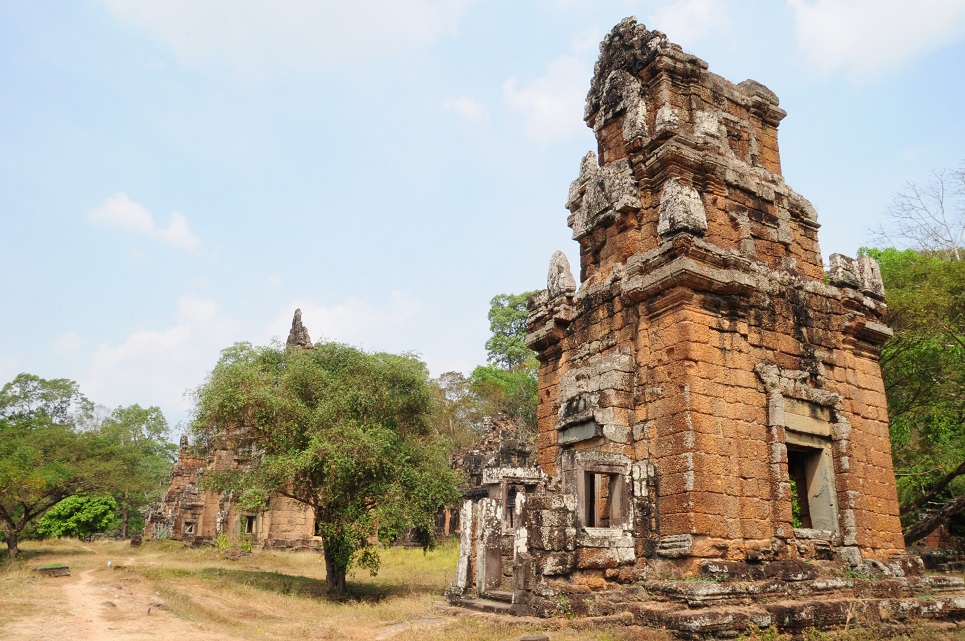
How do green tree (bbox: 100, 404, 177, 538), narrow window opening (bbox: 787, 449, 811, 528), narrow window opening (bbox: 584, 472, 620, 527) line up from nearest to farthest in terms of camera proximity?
narrow window opening (bbox: 584, 472, 620, 527) → narrow window opening (bbox: 787, 449, 811, 528) → green tree (bbox: 100, 404, 177, 538)

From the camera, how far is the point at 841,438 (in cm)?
880

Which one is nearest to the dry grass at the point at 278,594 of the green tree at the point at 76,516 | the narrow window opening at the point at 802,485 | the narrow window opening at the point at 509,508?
the narrow window opening at the point at 509,508

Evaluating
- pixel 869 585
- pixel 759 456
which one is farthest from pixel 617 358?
pixel 869 585

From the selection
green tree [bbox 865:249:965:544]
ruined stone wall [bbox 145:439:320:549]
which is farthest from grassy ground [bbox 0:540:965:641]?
green tree [bbox 865:249:965:544]

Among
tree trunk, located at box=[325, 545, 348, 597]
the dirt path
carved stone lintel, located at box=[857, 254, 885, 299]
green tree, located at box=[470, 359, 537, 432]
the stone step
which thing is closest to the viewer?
the stone step

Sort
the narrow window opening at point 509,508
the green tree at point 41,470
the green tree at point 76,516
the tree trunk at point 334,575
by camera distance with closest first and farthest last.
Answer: the narrow window opening at point 509,508, the tree trunk at point 334,575, the green tree at point 41,470, the green tree at point 76,516

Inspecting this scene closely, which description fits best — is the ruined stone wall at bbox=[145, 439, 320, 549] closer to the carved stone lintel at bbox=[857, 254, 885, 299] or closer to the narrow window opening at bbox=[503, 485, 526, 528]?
the narrow window opening at bbox=[503, 485, 526, 528]

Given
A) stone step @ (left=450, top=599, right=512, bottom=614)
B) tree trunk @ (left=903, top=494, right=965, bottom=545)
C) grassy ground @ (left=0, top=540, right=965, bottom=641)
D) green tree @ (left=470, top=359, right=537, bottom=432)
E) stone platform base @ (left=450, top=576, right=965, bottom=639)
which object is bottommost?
grassy ground @ (left=0, top=540, right=965, bottom=641)

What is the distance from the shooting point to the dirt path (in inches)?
365

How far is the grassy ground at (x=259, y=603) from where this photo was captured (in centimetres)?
726

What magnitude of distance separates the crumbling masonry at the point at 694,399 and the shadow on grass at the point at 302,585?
25.1 ft

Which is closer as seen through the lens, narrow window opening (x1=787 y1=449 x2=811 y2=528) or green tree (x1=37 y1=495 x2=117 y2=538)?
narrow window opening (x1=787 y1=449 x2=811 y2=528)

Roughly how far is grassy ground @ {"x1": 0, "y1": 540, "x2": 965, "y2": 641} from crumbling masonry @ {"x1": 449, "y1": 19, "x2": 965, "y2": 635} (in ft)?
1.50

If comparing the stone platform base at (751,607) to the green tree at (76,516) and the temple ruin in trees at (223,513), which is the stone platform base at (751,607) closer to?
the temple ruin in trees at (223,513)
